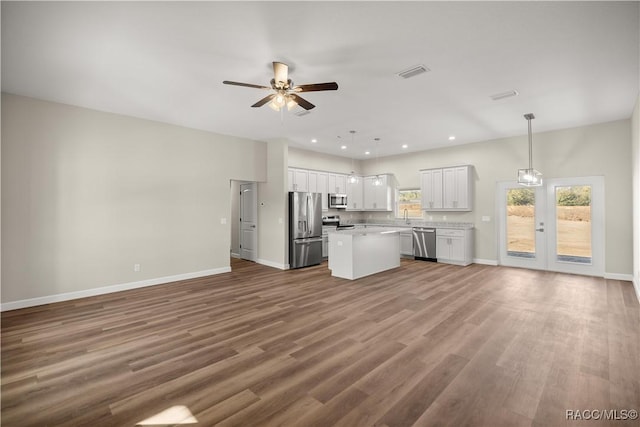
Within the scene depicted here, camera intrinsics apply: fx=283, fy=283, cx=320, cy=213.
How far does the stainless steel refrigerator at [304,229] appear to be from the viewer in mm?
6773

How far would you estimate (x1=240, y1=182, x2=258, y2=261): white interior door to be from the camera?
299 inches

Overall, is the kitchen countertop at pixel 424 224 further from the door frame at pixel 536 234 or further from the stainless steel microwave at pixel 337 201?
the stainless steel microwave at pixel 337 201

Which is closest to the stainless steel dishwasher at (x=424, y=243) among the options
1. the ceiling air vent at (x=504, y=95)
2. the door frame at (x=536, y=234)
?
the door frame at (x=536, y=234)

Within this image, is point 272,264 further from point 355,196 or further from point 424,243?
point 424,243

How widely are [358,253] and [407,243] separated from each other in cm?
294

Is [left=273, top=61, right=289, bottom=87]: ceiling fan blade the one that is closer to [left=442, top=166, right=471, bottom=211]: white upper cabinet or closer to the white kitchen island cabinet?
the white kitchen island cabinet

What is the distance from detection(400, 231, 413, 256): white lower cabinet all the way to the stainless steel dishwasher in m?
0.14

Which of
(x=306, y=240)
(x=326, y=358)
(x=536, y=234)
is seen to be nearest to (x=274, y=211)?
(x=306, y=240)

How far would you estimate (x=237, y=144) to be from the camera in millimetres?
6621

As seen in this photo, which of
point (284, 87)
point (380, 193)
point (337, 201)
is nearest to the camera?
point (284, 87)

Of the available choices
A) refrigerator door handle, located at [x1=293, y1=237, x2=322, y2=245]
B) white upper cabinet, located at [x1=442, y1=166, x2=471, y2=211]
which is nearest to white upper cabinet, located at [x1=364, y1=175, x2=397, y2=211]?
white upper cabinet, located at [x1=442, y1=166, x2=471, y2=211]

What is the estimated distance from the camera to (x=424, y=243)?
25.1 feet

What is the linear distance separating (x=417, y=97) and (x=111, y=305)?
555 cm

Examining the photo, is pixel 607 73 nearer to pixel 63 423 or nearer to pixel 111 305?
pixel 63 423
